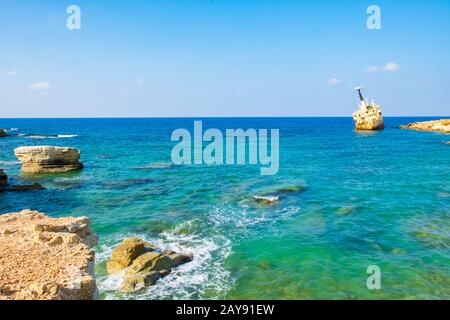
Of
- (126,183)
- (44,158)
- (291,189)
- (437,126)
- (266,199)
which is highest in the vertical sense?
(437,126)

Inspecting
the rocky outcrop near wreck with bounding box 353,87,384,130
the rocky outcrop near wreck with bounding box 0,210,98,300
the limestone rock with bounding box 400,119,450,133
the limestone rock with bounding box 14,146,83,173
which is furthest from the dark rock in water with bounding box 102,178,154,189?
the limestone rock with bounding box 400,119,450,133

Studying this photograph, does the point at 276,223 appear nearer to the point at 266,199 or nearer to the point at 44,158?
the point at 266,199

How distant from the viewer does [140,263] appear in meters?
17.3

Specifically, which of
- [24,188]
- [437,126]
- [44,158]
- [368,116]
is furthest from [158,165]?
[437,126]

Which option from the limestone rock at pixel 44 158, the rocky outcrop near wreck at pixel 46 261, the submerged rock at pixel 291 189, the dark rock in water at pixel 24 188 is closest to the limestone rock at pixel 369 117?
the submerged rock at pixel 291 189

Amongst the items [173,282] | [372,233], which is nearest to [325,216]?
[372,233]

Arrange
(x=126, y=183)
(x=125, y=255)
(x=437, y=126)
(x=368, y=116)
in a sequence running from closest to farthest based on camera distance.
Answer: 1. (x=125, y=255)
2. (x=126, y=183)
3. (x=437, y=126)
4. (x=368, y=116)

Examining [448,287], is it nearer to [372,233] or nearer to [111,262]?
[372,233]

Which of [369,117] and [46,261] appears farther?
[369,117]

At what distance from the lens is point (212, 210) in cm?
2884

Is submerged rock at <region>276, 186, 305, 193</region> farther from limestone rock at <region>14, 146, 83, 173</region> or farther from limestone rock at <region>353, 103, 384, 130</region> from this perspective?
limestone rock at <region>353, 103, 384, 130</region>

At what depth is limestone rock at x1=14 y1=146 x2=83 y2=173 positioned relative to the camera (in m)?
46.2

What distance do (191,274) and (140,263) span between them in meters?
2.59

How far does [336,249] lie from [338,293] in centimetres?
499
